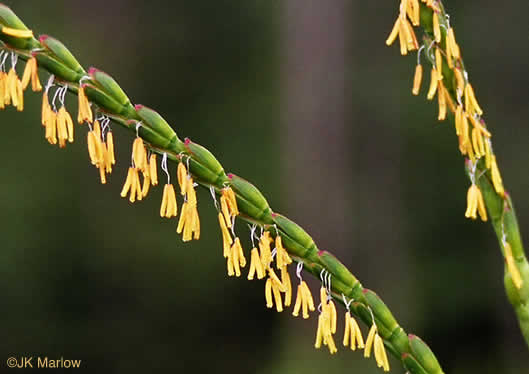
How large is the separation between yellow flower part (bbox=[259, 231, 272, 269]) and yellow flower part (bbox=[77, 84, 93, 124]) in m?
0.37

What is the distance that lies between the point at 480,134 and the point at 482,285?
12676mm

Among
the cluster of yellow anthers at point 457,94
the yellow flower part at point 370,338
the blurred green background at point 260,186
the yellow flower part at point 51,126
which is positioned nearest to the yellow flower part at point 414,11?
the cluster of yellow anthers at point 457,94

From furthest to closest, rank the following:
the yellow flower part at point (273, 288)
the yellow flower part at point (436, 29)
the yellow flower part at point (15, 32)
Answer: the yellow flower part at point (436, 29), the yellow flower part at point (273, 288), the yellow flower part at point (15, 32)

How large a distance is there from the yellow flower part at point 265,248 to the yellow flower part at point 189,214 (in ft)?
0.38

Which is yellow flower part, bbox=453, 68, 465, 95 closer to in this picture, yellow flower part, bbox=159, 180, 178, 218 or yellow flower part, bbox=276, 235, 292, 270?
yellow flower part, bbox=276, 235, 292, 270

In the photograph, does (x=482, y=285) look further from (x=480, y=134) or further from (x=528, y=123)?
(x=480, y=134)

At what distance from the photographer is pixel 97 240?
1350 cm

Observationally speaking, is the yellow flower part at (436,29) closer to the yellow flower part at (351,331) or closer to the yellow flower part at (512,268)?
the yellow flower part at (512,268)

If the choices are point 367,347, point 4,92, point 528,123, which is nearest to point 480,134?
point 367,347

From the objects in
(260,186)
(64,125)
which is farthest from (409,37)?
(260,186)

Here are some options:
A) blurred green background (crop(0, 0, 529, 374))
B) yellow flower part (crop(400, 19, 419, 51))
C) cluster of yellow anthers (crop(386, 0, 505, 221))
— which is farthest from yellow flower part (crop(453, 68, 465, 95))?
blurred green background (crop(0, 0, 529, 374))

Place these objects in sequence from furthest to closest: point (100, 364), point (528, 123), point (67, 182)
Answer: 1. point (528, 123)
2. point (67, 182)
3. point (100, 364)

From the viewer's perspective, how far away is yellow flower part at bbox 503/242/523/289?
166cm

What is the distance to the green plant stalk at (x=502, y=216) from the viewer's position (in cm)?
164
